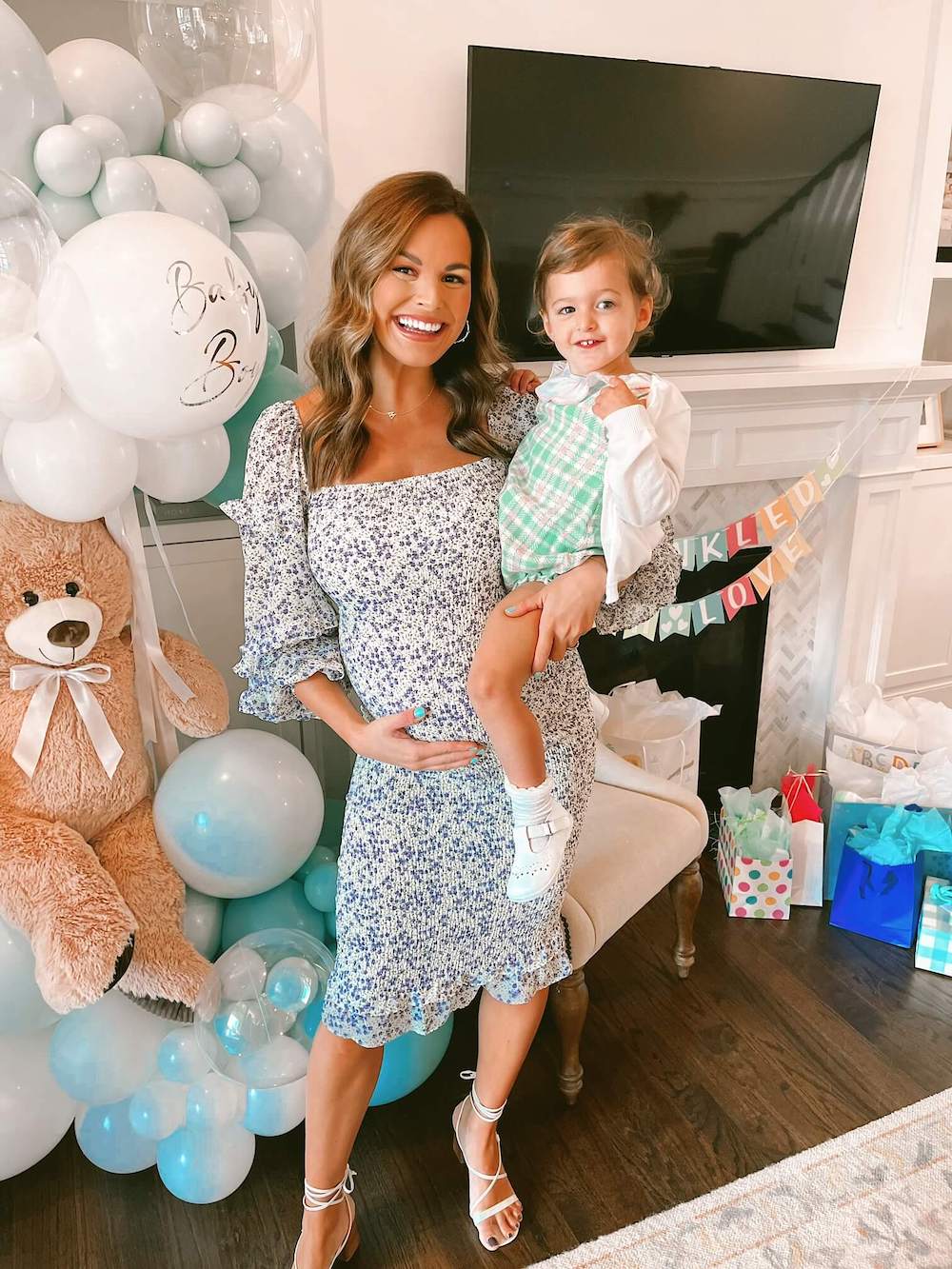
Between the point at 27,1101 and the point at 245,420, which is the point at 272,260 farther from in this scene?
the point at 27,1101

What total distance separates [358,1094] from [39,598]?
0.88 metres

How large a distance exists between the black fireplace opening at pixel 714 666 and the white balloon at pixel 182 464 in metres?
1.32

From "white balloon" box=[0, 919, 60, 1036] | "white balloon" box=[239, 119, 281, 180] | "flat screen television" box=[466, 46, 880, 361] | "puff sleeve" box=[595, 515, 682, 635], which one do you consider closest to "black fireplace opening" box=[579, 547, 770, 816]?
"flat screen television" box=[466, 46, 880, 361]

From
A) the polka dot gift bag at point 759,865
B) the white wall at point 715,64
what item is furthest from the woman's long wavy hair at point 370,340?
the polka dot gift bag at point 759,865

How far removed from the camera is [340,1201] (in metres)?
1.49

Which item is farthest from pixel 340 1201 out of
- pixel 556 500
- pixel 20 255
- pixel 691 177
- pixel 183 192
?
pixel 691 177

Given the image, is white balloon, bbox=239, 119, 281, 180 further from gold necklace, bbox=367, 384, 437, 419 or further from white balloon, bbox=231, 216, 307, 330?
gold necklace, bbox=367, 384, 437, 419

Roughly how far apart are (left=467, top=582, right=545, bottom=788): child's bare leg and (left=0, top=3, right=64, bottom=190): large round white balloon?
789mm

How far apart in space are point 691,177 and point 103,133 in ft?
4.45

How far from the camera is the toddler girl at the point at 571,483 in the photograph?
1.23 m

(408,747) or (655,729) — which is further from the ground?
(408,747)

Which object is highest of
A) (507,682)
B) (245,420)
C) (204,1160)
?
(245,420)

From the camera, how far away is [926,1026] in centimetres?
203

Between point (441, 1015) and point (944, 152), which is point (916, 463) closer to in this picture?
point (944, 152)
